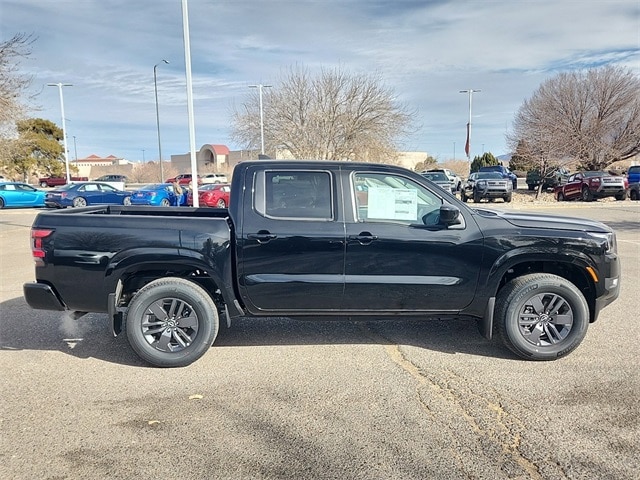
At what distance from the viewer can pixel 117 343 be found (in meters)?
4.89

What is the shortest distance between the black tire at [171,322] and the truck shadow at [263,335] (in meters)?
0.29

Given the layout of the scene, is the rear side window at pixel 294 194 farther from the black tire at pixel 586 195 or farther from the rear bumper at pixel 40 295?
the black tire at pixel 586 195

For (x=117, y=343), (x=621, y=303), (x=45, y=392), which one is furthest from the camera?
(x=621, y=303)

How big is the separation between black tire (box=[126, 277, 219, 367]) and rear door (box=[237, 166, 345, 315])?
419 mm

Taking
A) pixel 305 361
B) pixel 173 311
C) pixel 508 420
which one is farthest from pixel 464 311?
pixel 173 311

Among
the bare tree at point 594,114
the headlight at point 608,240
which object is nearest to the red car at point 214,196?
the headlight at point 608,240

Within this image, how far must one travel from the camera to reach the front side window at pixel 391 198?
4.32 meters

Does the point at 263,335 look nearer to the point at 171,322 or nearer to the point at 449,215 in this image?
the point at 171,322

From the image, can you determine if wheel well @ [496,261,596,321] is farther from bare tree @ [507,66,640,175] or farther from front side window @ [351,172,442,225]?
bare tree @ [507,66,640,175]

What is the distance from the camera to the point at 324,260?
425 centimetres

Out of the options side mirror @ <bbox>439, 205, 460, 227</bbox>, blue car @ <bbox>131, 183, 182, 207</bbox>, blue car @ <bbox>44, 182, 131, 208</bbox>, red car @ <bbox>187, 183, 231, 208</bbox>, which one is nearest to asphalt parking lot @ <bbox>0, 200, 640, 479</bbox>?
side mirror @ <bbox>439, 205, 460, 227</bbox>

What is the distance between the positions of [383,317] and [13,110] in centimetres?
1147

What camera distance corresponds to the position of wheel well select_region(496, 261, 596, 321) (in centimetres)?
450

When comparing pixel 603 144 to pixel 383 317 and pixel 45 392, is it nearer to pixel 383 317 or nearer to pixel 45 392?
pixel 383 317
